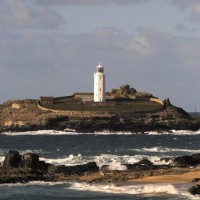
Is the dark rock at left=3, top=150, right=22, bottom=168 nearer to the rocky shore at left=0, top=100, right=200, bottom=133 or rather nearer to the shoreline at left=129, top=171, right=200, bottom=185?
the shoreline at left=129, top=171, right=200, bottom=185

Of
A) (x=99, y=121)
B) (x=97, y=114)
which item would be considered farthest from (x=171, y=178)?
(x=97, y=114)

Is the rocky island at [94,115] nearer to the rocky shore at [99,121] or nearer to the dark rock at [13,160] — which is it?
the rocky shore at [99,121]

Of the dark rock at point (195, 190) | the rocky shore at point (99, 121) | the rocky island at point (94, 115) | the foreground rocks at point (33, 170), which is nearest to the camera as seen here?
the dark rock at point (195, 190)

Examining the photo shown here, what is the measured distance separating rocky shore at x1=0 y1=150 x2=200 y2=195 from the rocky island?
90.0 m

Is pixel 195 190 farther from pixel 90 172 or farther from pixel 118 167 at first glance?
pixel 118 167

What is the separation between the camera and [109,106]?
152750 millimetres

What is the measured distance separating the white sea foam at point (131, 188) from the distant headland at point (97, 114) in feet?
325

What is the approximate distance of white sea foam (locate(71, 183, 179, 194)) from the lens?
3800 centimetres

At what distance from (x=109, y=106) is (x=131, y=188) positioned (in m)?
113

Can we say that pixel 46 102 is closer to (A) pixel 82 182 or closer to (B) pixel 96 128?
(B) pixel 96 128

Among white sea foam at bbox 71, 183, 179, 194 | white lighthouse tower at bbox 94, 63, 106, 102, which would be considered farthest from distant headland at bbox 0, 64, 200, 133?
white sea foam at bbox 71, 183, 179, 194

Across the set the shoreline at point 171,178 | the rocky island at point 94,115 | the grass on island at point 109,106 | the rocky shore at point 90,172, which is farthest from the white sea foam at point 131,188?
the grass on island at point 109,106

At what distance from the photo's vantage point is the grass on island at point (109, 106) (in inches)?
5950

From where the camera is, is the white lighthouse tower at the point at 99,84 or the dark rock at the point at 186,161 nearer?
the dark rock at the point at 186,161
